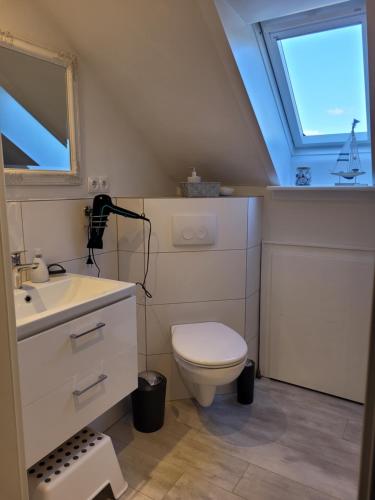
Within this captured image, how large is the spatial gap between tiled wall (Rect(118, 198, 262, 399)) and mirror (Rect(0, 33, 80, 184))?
1.52ft

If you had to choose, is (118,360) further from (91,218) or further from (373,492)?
(373,492)

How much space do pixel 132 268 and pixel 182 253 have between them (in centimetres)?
30

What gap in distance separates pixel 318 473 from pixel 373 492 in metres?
1.43

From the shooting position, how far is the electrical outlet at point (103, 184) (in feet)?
6.90

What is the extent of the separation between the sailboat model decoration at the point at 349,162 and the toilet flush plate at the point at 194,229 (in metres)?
0.80

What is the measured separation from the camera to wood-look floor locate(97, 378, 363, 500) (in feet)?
5.64

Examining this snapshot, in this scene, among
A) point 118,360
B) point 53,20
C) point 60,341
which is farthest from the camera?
point 53,20

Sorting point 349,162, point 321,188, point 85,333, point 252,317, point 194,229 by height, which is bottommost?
point 252,317

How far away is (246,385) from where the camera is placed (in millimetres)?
2322

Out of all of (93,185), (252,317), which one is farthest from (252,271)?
(93,185)

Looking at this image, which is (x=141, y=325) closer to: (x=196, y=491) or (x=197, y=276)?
(x=197, y=276)

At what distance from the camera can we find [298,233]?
2.43m

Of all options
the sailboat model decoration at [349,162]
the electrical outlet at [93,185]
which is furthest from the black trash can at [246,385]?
the electrical outlet at [93,185]

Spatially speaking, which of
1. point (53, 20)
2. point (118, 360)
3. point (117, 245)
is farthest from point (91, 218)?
point (53, 20)
